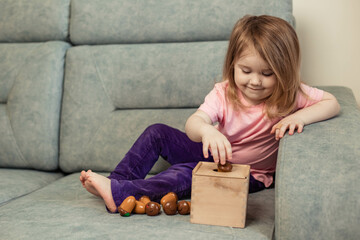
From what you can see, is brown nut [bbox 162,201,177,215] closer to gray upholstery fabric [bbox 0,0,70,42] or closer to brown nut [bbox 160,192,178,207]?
brown nut [bbox 160,192,178,207]

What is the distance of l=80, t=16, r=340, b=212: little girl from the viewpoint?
124 centimetres

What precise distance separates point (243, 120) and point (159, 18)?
22.4 inches

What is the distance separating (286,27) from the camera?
1329 mm

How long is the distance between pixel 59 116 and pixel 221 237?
98 cm

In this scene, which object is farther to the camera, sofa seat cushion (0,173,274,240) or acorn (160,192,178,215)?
acorn (160,192,178,215)

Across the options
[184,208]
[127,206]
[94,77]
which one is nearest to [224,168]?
[184,208]

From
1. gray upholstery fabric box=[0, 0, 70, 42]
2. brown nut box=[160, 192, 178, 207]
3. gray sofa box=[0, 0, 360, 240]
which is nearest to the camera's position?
brown nut box=[160, 192, 178, 207]

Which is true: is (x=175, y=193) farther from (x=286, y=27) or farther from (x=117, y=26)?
(x=117, y=26)

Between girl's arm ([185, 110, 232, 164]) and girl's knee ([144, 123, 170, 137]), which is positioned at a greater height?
girl's arm ([185, 110, 232, 164])

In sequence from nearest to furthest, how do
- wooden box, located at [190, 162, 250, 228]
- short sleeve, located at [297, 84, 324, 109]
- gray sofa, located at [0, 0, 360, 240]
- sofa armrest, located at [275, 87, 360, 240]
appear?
sofa armrest, located at [275, 87, 360, 240] → wooden box, located at [190, 162, 250, 228] → short sleeve, located at [297, 84, 324, 109] → gray sofa, located at [0, 0, 360, 240]

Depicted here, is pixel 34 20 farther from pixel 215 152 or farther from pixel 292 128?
pixel 292 128

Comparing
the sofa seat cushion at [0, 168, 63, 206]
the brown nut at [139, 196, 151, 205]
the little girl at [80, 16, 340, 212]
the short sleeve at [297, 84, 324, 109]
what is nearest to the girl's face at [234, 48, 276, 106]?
the little girl at [80, 16, 340, 212]

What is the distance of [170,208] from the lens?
46.3 inches

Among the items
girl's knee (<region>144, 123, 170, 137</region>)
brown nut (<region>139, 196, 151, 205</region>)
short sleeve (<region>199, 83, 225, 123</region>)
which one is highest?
short sleeve (<region>199, 83, 225, 123</region>)
